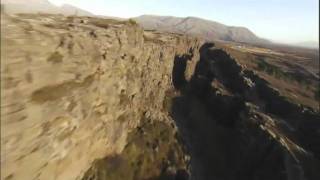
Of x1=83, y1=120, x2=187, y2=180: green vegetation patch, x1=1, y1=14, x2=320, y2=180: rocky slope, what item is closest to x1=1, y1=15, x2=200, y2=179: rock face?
x1=1, y1=14, x2=320, y2=180: rocky slope

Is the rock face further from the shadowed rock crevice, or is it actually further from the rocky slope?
the shadowed rock crevice

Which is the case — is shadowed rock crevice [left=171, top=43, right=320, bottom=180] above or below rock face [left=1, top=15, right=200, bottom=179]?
below

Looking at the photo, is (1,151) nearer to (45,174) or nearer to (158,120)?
(45,174)

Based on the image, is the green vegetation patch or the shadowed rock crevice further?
the shadowed rock crevice

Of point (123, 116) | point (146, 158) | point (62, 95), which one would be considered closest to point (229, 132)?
point (146, 158)

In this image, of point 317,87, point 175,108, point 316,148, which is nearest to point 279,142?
point 316,148

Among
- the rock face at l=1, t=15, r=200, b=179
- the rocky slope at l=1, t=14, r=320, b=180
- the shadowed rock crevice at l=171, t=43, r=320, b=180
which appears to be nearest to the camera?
the rock face at l=1, t=15, r=200, b=179

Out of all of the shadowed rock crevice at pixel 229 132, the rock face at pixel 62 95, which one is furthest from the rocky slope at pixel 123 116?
the shadowed rock crevice at pixel 229 132

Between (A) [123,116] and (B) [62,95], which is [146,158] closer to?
(A) [123,116]
